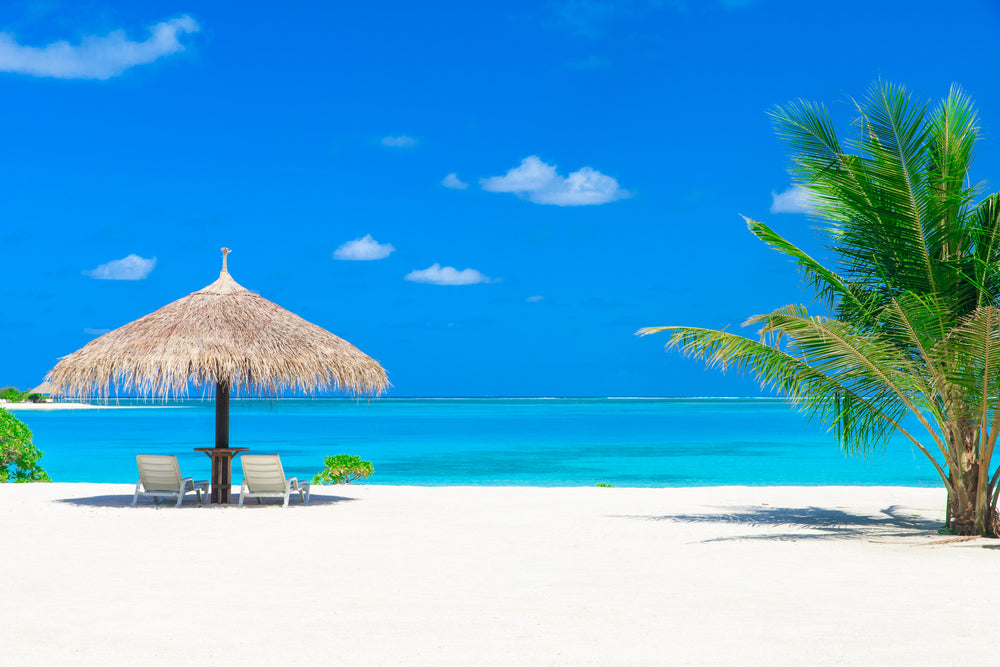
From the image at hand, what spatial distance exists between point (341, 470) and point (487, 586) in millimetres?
8919

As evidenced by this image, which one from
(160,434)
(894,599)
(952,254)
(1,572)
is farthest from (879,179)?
(160,434)

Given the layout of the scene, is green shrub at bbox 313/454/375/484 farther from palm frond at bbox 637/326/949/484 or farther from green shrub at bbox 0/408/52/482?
palm frond at bbox 637/326/949/484

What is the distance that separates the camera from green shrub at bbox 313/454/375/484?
1392 cm

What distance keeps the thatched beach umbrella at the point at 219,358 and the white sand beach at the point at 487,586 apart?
120cm

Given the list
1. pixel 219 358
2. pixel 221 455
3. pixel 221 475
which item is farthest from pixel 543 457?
pixel 219 358

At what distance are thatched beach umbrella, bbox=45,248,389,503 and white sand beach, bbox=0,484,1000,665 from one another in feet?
3.93

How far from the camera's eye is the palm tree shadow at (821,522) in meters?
7.65

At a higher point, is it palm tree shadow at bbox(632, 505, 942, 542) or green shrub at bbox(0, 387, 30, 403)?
green shrub at bbox(0, 387, 30, 403)

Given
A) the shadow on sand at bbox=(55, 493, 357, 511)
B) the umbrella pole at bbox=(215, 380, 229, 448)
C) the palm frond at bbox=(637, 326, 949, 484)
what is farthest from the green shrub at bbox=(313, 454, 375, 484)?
the palm frond at bbox=(637, 326, 949, 484)

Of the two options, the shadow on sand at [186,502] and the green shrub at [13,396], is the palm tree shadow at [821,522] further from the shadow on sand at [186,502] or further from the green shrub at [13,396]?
the green shrub at [13,396]

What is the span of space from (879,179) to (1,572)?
22.6ft

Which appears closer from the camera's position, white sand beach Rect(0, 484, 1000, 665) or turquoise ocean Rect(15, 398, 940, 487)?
white sand beach Rect(0, 484, 1000, 665)

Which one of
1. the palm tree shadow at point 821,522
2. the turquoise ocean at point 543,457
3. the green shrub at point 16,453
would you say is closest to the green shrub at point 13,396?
the turquoise ocean at point 543,457

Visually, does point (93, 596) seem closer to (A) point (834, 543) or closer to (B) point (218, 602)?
(B) point (218, 602)
